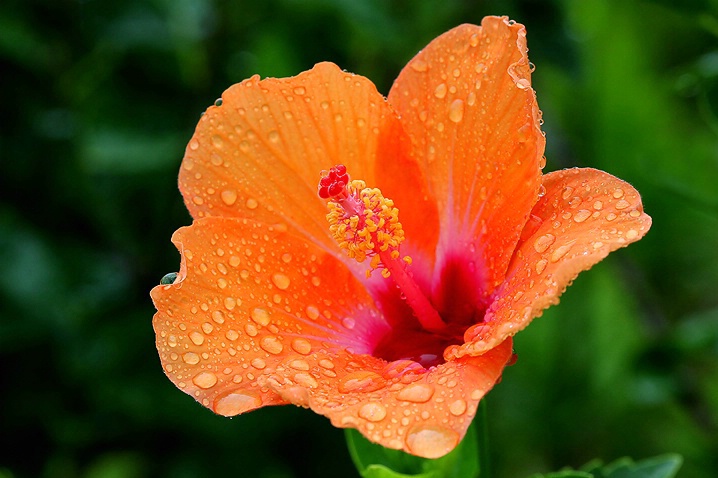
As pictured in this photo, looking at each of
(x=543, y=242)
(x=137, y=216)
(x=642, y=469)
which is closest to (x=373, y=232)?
(x=543, y=242)

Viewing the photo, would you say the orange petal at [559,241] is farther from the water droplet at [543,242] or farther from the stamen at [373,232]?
the stamen at [373,232]

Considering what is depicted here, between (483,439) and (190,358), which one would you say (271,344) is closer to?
(190,358)

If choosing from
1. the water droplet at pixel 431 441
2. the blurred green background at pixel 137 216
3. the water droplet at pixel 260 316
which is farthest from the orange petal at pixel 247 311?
the blurred green background at pixel 137 216

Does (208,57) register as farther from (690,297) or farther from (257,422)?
(690,297)

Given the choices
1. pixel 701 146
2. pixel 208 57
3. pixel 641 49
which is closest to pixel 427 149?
pixel 208 57

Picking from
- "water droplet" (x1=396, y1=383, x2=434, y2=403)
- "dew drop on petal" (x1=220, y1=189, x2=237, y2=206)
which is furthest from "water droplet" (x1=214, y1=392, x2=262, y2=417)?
"dew drop on petal" (x1=220, y1=189, x2=237, y2=206)

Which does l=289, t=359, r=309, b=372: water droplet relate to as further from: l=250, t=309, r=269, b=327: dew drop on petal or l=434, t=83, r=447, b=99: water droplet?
l=434, t=83, r=447, b=99: water droplet
